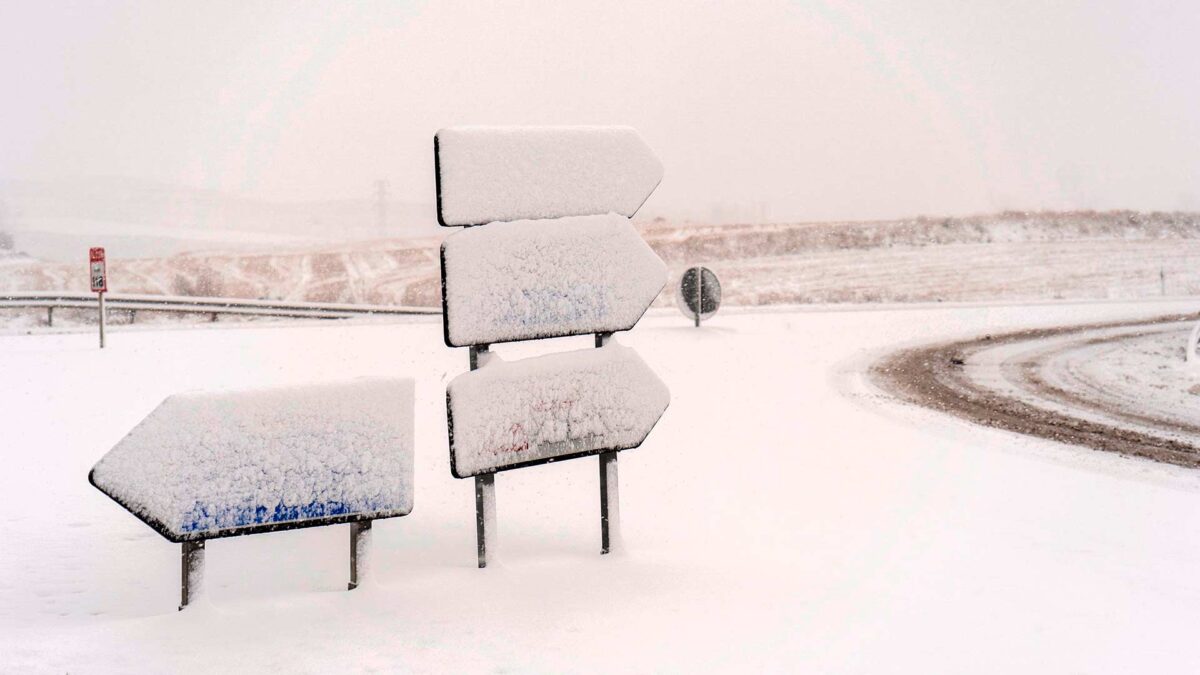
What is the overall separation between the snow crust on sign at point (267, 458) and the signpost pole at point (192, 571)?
167 mm

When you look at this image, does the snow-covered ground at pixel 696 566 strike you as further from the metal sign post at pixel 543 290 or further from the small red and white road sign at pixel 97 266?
the small red and white road sign at pixel 97 266

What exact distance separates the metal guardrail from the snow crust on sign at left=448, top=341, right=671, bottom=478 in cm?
2270

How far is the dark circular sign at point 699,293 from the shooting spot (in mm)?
20438

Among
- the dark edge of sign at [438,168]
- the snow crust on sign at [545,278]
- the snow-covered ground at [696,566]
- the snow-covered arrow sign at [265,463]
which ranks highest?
the dark edge of sign at [438,168]

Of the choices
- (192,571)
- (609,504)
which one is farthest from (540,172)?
(192,571)

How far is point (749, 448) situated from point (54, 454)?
6.83 m

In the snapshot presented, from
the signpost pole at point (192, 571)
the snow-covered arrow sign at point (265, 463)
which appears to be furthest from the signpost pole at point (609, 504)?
the signpost pole at point (192, 571)

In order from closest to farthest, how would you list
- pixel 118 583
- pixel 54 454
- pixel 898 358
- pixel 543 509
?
pixel 118 583 < pixel 543 509 < pixel 54 454 < pixel 898 358

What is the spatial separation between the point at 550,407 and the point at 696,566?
1225 mm

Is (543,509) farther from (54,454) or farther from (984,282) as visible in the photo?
(984,282)

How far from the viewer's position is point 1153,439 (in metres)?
9.83

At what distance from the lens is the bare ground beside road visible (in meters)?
9.84

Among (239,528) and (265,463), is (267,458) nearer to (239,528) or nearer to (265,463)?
(265,463)

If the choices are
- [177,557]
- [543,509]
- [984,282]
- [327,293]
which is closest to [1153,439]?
[543,509]
